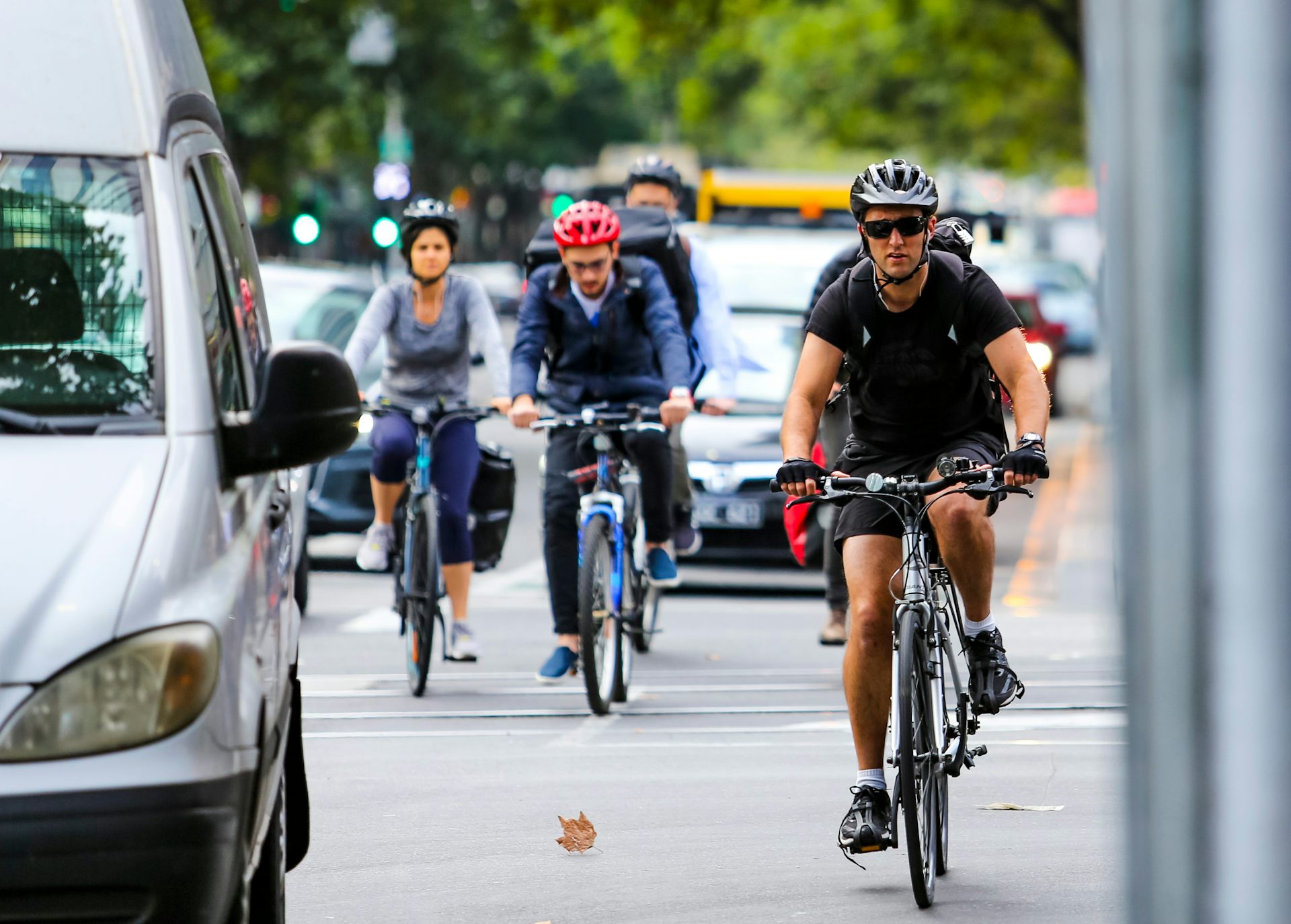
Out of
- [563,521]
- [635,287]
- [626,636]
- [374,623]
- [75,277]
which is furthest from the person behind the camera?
[374,623]

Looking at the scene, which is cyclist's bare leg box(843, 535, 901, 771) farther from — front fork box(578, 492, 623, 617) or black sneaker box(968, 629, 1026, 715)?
front fork box(578, 492, 623, 617)

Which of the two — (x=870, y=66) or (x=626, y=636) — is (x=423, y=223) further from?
(x=870, y=66)

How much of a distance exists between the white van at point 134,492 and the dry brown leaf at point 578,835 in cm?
150

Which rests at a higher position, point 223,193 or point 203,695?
point 223,193

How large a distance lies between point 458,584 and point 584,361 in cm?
116

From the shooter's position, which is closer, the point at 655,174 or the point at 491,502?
the point at 491,502

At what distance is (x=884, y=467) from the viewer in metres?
5.95

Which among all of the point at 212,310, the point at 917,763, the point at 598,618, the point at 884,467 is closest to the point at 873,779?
the point at 917,763

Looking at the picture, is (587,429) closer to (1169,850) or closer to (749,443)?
(749,443)

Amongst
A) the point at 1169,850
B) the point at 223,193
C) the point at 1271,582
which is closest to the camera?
the point at 1271,582

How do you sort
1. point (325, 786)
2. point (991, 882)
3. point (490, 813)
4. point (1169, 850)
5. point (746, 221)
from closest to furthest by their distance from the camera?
point (1169, 850) < point (991, 882) < point (490, 813) < point (325, 786) < point (746, 221)

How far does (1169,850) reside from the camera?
1.95 metres

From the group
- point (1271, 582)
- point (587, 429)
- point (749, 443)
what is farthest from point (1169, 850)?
point (749, 443)

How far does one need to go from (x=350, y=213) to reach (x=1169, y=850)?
56.4m
